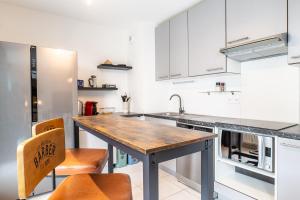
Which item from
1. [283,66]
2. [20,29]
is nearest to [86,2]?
[20,29]

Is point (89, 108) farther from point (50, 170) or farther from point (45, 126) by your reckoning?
point (50, 170)

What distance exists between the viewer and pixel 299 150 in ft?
4.61

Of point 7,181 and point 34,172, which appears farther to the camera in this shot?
point 7,181

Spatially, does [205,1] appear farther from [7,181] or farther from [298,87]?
[7,181]

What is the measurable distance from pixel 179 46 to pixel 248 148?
170cm

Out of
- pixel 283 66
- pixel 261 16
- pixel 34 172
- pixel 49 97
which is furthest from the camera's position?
pixel 49 97

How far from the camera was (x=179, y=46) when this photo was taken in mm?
2832

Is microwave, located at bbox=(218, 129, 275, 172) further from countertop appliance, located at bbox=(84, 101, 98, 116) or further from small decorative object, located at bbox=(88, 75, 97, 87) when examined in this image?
small decorative object, located at bbox=(88, 75, 97, 87)

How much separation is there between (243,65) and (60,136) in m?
Result: 2.16

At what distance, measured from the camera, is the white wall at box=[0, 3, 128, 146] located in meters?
2.70

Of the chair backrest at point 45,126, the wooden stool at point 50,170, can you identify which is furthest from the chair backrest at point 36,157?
the chair backrest at point 45,126

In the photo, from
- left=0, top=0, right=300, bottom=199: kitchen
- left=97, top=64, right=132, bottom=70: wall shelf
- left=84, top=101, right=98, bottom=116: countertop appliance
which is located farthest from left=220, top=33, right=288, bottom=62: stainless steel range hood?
left=84, top=101, right=98, bottom=116: countertop appliance

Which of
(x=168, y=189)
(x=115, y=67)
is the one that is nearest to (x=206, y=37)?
(x=115, y=67)

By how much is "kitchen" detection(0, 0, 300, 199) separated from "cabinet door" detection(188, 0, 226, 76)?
12 mm
